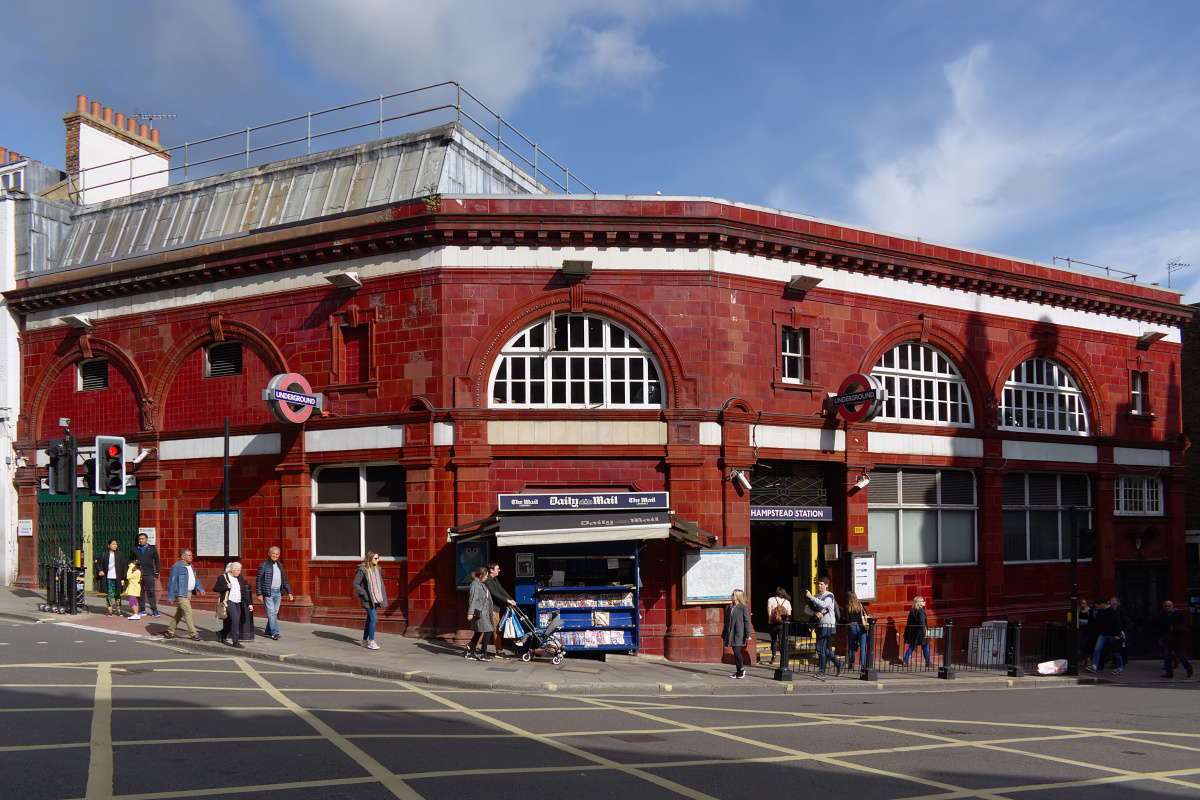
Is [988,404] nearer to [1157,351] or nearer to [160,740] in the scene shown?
[1157,351]

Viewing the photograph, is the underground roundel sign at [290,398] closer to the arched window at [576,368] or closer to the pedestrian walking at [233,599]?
the pedestrian walking at [233,599]

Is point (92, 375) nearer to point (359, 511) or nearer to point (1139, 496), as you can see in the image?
point (359, 511)

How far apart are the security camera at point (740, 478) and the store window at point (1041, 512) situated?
29.7ft

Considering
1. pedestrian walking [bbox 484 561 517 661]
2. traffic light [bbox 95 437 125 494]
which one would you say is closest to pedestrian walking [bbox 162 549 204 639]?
traffic light [bbox 95 437 125 494]

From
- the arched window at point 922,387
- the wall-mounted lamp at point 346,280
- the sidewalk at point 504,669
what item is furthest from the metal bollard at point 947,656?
the wall-mounted lamp at point 346,280

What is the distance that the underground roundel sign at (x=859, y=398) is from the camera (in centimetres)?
2020

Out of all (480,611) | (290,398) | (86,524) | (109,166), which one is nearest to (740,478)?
(480,611)

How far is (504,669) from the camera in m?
16.2

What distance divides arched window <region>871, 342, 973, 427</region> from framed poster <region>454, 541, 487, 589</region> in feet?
32.7

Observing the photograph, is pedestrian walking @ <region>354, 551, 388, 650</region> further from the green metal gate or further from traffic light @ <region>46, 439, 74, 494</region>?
the green metal gate

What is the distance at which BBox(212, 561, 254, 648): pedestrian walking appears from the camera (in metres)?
16.8

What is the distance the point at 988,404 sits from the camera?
2414 cm

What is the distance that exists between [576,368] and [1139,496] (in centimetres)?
1813

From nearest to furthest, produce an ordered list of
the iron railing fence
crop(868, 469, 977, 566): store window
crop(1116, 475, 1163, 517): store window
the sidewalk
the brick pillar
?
the sidewalk < the iron railing fence < the brick pillar < crop(868, 469, 977, 566): store window < crop(1116, 475, 1163, 517): store window
